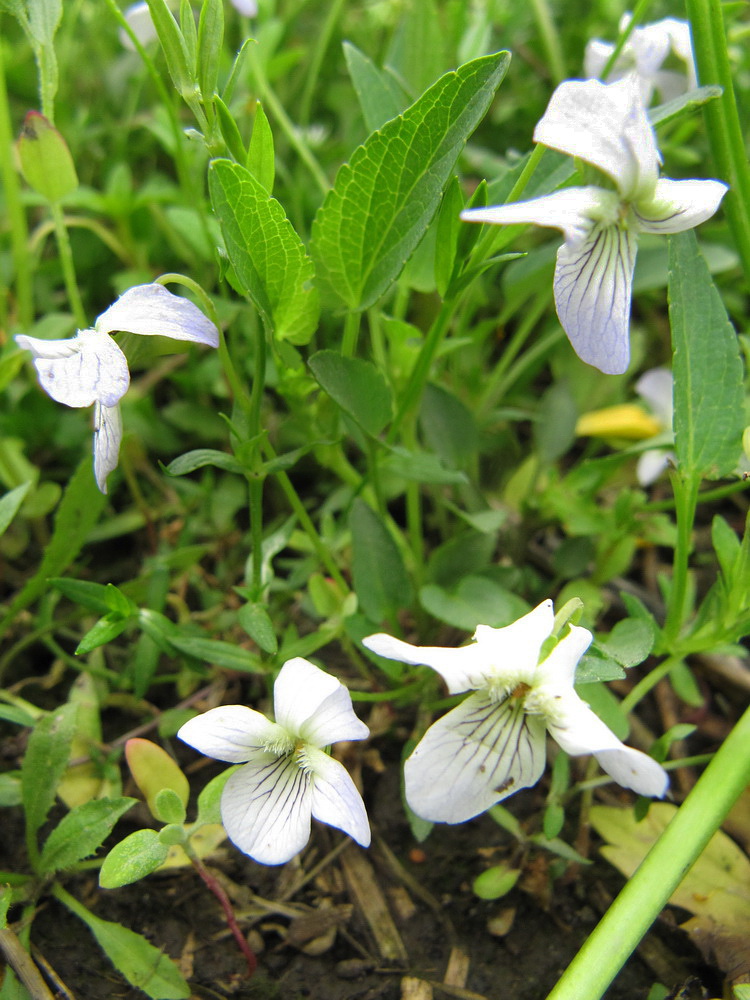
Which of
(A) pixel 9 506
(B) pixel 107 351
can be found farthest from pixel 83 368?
(A) pixel 9 506

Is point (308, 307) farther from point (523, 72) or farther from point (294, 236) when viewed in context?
point (523, 72)

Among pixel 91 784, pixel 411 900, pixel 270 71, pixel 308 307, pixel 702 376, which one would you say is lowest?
pixel 411 900

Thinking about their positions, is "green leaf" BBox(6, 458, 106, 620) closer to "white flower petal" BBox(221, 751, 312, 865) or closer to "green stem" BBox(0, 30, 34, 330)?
"green stem" BBox(0, 30, 34, 330)

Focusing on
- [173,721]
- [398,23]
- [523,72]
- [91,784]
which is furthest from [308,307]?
[523,72]

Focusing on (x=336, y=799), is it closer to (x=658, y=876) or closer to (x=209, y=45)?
(x=658, y=876)

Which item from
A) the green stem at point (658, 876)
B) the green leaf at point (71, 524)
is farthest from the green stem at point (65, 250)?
the green stem at point (658, 876)

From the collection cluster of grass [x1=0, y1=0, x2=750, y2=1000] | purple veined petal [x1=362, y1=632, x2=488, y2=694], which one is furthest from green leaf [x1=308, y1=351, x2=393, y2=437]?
purple veined petal [x1=362, y1=632, x2=488, y2=694]
